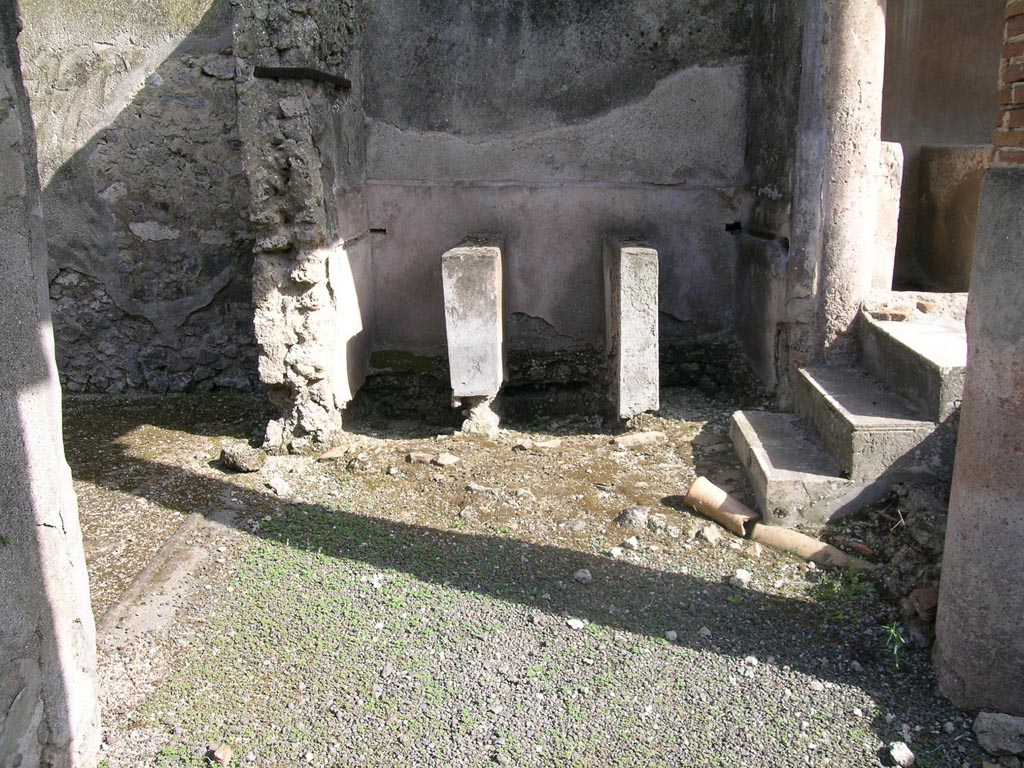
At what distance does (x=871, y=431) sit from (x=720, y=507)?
749 mm

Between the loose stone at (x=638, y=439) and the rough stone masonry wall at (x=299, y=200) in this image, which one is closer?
the rough stone masonry wall at (x=299, y=200)

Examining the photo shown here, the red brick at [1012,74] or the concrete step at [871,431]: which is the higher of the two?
the red brick at [1012,74]

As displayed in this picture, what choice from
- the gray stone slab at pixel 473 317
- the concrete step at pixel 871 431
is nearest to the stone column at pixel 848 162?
the concrete step at pixel 871 431

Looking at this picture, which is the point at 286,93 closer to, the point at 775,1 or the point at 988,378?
the point at 775,1

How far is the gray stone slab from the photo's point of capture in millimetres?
5039

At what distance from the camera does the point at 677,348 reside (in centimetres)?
622

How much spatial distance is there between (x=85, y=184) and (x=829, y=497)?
5236mm

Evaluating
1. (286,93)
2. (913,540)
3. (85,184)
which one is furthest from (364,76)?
(913,540)

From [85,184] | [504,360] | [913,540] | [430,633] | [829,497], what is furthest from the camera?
[85,184]

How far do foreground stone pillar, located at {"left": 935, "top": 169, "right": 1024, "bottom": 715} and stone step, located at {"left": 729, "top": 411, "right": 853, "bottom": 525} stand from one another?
111 centimetres

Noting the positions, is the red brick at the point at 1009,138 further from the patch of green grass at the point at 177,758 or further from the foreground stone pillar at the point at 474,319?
Result: the patch of green grass at the point at 177,758

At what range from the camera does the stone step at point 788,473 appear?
398 centimetres

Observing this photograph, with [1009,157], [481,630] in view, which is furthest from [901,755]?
[1009,157]

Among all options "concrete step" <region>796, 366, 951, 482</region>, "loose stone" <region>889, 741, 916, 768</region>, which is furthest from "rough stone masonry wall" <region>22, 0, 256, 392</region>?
"loose stone" <region>889, 741, 916, 768</region>
